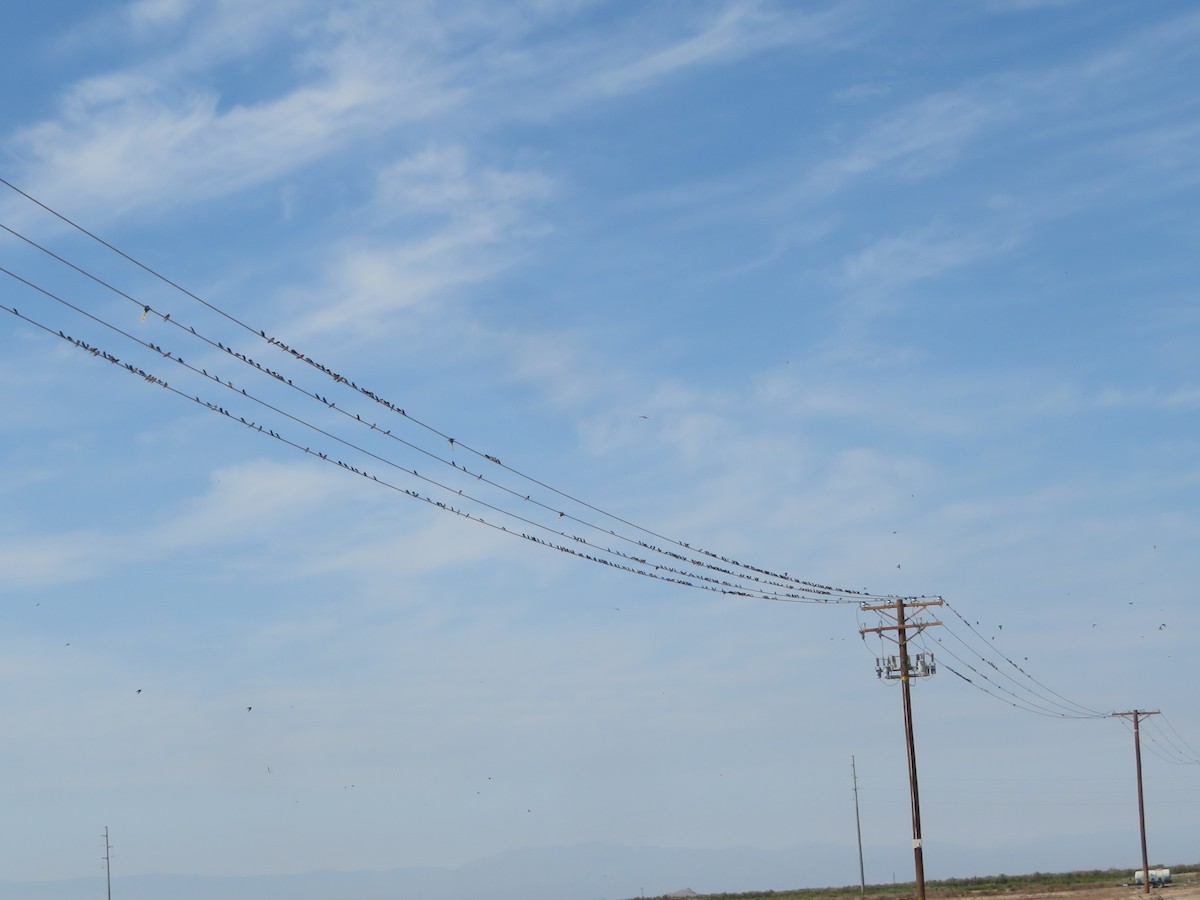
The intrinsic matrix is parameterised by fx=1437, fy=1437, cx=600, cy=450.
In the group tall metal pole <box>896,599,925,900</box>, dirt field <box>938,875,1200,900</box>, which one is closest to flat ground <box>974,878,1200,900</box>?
dirt field <box>938,875,1200,900</box>

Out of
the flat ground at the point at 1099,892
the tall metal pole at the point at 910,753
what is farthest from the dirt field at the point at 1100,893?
the tall metal pole at the point at 910,753

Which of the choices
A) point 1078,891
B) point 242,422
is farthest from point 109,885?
point 242,422

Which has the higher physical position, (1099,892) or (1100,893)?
(1100,893)

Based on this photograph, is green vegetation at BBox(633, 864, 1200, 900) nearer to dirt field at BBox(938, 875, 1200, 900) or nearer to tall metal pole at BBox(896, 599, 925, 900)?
dirt field at BBox(938, 875, 1200, 900)

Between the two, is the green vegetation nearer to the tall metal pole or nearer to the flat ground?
the flat ground

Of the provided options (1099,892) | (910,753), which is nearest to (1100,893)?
(1099,892)

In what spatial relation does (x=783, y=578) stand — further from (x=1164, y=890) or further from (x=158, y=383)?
(x=1164, y=890)

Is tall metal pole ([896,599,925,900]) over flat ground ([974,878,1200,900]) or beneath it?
over

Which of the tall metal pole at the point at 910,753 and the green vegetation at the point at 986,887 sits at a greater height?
the tall metal pole at the point at 910,753

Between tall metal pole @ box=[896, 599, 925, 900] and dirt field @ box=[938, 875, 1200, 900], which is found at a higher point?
tall metal pole @ box=[896, 599, 925, 900]

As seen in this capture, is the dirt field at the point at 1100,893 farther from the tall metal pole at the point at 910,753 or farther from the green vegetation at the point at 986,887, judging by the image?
the tall metal pole at the point at 910,753

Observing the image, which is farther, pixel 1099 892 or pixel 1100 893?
pixel 1099 892

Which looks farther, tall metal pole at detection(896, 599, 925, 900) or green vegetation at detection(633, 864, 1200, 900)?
green vegetation at detection(633, 864, 1200, 900)

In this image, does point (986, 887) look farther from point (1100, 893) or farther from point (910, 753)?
point (910, 753)
